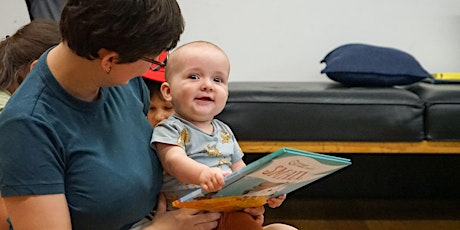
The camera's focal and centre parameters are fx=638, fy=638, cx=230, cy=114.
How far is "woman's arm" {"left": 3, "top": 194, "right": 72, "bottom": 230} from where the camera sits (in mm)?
992

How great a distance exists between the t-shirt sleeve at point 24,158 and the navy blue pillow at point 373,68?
4.93 ft

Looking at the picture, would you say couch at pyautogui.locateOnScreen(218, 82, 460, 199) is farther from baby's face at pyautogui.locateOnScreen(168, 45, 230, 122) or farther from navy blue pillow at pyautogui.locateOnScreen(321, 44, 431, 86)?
baby's face at pyautogui.locateOnScreen(168, 45, 230, 122)

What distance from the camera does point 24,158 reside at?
982 millimetres

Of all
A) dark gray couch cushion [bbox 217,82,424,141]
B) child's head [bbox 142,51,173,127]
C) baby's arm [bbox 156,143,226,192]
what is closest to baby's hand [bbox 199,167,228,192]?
baby's arm [bbox 156,143,226,192]

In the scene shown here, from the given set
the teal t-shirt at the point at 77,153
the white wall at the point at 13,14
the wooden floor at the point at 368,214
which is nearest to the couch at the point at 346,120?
the wooden floor at the point at 368,214

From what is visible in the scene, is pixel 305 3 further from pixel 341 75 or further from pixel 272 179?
pixel 272 179

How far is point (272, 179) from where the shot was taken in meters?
1.09

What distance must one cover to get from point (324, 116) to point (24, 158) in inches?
52.5

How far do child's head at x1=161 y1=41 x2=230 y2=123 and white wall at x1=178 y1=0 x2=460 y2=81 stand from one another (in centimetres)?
142

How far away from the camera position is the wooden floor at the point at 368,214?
238 centimetres

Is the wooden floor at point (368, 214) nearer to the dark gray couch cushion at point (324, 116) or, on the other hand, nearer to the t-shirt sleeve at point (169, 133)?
the dark gray couch cushion at point (324, 116)

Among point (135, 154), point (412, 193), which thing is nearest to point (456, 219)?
point (412, 193)

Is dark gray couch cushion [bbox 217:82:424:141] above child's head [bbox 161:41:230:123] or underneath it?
underneath

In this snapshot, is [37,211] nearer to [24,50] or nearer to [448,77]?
[24,50]
